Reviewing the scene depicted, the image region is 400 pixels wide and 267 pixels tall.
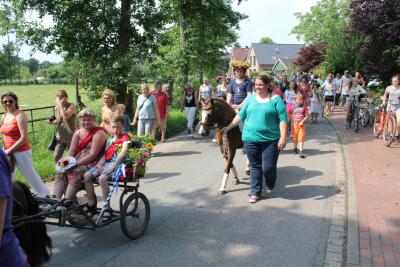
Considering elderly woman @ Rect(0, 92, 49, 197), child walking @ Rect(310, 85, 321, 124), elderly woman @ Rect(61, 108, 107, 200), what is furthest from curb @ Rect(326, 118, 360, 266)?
child walking @ Rect(310, 85, 321, 124)

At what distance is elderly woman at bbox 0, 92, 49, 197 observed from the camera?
20.1ft

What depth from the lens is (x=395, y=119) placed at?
437 inches

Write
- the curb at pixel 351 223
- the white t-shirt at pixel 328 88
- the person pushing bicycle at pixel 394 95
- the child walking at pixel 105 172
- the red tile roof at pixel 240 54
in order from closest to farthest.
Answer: the curb at pixel 351 223 → the child walking at pixel 105 172 → the person pushing bicycle at pixel 394 95 → the white t-shirt at pixel 328 88 → the red tile roof at pixel 240 54

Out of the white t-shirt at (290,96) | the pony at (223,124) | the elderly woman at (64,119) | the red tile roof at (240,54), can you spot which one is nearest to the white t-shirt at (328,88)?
the white t-shirt at (290,96)

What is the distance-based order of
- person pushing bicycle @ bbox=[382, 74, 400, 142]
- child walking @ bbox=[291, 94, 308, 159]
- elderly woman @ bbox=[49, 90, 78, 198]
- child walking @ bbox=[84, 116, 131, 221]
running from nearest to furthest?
1. child walking @ bbox=[84, 116, 131, 221]
2. elderly woman @ bbox=[49, 90, 78, 198]
3. child walking @ bbox=[291, 94, 308, 159]
4. person pushing bicycle @ bbox=[382, 74, 400, 142]

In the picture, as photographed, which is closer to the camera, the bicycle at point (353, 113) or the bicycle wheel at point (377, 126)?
the bicycle wheel at point (377, 126)

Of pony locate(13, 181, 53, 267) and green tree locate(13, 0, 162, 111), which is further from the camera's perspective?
green tree locate(13, 0, 162, 111)

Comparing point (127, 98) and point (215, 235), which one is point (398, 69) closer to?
point (127, 98)

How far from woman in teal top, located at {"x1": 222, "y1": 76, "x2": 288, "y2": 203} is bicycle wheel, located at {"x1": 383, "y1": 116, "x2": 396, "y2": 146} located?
5.76 metres

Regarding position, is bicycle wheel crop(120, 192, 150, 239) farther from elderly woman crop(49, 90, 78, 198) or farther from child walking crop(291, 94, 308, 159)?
child walking crop(291, 94, 308, 159)

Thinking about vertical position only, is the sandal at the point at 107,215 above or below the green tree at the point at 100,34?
below

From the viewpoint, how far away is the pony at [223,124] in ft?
23.0

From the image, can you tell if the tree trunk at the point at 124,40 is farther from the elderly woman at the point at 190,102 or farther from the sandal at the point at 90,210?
the sandal at the point at 90,210

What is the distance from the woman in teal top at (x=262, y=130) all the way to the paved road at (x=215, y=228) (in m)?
0.49
